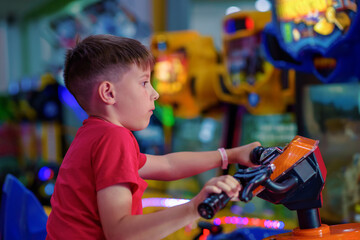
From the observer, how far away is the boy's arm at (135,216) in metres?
0.78

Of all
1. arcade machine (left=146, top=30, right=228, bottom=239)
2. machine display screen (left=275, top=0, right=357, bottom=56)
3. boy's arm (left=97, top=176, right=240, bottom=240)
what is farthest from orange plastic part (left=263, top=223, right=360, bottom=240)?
arcade machine (left=146, top=30, right=228, bottom=239)

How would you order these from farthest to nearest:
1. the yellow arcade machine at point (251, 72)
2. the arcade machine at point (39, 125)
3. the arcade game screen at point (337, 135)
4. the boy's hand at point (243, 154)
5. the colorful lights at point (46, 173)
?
1. the arcade machine at point (39, 125)
2. the colorful lights at point (46, 173)
3. the yellow arcade machine at point (251, 72)
4. the arcade game screen at point (337, 135)
5. the boy's hand at point (243, 154)

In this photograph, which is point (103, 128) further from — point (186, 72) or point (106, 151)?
point (186, 72)

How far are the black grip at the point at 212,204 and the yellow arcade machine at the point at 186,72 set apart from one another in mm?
2674

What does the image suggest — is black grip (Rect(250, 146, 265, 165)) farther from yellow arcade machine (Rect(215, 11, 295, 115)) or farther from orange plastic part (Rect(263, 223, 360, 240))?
yellow arcade machine (Rect(215, 11, 295, 115))

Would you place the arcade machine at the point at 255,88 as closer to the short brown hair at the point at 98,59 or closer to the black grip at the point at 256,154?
the black grip at the point at 256,154

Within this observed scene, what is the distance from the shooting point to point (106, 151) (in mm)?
867

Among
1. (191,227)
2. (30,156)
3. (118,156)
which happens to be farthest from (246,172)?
(30,156)

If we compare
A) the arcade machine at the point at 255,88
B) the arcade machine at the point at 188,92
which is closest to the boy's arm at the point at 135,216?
the arcade machine at the point at 255,88

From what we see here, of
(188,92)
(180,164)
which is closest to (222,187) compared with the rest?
(180,164)

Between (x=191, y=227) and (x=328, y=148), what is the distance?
1.05 m

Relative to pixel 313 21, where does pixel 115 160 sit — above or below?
below

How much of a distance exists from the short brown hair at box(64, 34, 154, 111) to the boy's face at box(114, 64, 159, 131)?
0.05 feet

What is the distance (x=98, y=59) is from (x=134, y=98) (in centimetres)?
10
